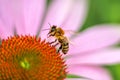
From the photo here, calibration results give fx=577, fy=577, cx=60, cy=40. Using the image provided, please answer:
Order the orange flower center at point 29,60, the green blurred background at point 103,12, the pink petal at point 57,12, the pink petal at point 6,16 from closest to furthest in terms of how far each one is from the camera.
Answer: the orange flower center at point 29,60 < the pink petal at point 6,16 < the pink petal at point 57,12 < the green blurred background at point 103,12

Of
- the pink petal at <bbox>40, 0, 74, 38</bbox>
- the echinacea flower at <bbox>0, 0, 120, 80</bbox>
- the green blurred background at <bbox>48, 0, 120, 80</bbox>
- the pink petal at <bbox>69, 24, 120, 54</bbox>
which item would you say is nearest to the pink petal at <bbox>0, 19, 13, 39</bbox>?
the echinacea flower at <bbox>0, 0, 120, 80</bbox>

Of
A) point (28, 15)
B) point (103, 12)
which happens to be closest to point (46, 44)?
point (28, 15)

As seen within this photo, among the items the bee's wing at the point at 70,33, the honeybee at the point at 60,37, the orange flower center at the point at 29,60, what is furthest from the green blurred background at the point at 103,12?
the orange flower center at the point at 29,60

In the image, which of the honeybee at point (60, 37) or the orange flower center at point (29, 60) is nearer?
the orange flower center at point (29, 60)

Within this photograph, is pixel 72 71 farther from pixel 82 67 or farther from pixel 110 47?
pixel 110 47

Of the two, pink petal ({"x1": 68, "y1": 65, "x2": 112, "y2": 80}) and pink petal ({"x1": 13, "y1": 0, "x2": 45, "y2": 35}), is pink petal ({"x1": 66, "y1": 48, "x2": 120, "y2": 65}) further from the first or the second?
pink petal ({"x1": 13, "y1": 0, "x2": 45, "y2": 35})

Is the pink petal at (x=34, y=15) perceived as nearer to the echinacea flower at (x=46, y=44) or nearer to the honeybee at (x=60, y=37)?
the echinacea flower at (x=46, y=44)

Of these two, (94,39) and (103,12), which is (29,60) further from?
(103,12)
